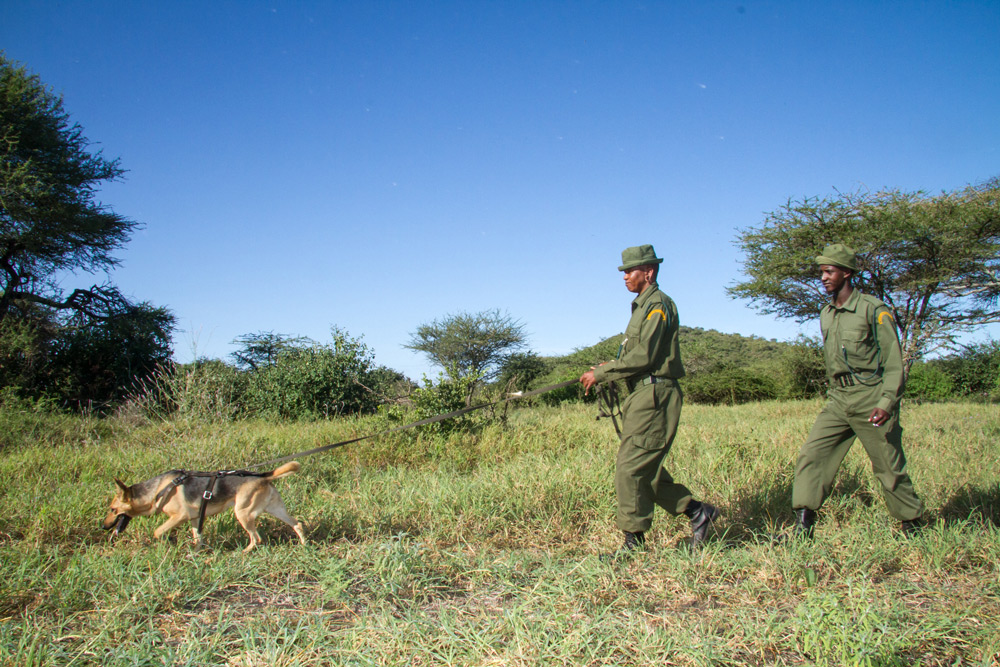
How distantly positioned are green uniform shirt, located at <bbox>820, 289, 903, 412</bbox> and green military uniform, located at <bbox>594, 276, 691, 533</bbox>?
43.5 inches

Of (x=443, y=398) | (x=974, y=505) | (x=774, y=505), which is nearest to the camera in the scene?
(x=974, y=505)

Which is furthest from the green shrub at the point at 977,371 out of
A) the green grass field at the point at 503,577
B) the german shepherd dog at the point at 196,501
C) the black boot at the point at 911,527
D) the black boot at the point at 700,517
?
the german shepherd dog at the point at 196,501

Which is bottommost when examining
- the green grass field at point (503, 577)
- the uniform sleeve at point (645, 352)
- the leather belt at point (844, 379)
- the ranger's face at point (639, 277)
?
the green grass field at point (503, 577)

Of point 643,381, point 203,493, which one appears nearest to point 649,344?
point 643,381

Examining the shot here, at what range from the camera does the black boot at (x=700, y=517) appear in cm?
373

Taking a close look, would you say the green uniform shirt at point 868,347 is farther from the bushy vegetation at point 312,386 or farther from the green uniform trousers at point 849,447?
the bushy vegetation at point 312,386

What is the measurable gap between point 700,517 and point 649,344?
1.14 m

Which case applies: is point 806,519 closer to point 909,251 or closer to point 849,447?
point 849,447

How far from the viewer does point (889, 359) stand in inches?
152

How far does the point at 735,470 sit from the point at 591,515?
1692 millimetres

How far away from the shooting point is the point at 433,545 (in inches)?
147

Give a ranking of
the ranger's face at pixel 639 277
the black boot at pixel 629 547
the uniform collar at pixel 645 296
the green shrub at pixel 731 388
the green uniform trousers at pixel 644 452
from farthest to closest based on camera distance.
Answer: the green shrub at pixel 731 388 → the ranger's face at pixel 639 277 → the uniform collar at pixel 645 296 → the green uniform trousers at pixel 644 452 → the black boot at pixel 629 547

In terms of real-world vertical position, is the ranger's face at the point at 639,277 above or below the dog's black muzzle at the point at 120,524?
above

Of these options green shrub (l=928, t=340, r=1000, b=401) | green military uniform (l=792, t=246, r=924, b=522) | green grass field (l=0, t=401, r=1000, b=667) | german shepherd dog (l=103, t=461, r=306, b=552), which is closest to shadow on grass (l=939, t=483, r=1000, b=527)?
green grass field (l=0, t=401, r=1000, b=667)
